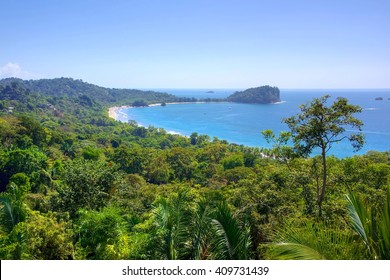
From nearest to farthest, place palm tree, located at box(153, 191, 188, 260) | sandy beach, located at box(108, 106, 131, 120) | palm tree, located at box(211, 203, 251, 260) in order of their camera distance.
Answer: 1. palm tree, located at box(211, 203, 251, 260)
2. palm tree, located at box(153, 191, 188, 260)
3. sandy beach, located at box(108, 106, 131, 120)

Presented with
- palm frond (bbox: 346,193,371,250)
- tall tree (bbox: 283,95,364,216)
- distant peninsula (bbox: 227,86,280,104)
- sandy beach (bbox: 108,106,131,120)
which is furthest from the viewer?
distant peninsula (bbox: 227,86,280,104)

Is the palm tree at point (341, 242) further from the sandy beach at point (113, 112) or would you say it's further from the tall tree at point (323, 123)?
the sandy beach at point (113, 112)

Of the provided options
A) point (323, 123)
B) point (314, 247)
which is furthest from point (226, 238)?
point (323, 123)

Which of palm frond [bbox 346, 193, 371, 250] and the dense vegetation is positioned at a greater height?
palm frond [bbox 346, 193, 371, 250]

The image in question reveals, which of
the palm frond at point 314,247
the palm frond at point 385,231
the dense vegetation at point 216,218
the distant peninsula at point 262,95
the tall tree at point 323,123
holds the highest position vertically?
the distant peninsula at point 262,95

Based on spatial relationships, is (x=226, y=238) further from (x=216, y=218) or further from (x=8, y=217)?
(x=8, y=217)

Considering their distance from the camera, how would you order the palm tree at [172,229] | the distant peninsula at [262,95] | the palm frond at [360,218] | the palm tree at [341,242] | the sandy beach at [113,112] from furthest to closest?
the distant peninsula at [262,95] < the sandy beach at [113,112] < the palm tree at [172,229] < the palm frond at [360,218] < the palm tree at [341,242]

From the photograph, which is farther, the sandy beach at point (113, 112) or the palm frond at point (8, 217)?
the sandy beach at point (113, 112)

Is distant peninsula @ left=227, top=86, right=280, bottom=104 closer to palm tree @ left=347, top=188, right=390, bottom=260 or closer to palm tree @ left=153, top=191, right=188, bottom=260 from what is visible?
palm tree @ left=153, top=191, right=188, bottom=260

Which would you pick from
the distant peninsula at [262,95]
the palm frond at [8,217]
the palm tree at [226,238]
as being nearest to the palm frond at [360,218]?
the palm tree at [226,238]

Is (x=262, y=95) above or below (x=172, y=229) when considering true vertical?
above

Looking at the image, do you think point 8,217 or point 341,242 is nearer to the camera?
point 341,242

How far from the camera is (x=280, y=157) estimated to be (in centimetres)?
944

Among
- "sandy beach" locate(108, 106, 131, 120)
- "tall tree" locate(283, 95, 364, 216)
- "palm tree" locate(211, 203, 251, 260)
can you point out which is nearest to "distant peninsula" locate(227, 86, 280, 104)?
"sandy beach" locate(108, 106, 131, 120)
